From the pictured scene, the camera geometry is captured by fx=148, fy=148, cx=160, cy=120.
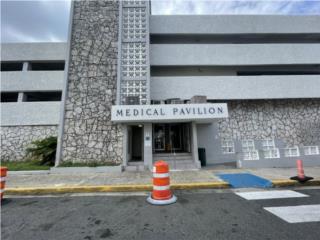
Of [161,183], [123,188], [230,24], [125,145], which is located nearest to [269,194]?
[161,183]

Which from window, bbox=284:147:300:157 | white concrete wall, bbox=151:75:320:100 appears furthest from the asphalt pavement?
white concrete wall, bbox=151:75:320:100

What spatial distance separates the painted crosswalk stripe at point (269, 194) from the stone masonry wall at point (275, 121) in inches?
298

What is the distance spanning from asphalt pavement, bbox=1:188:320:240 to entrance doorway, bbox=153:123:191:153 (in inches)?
286

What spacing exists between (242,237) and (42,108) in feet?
51.8

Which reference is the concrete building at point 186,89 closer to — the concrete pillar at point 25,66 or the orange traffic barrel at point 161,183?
the concrete pillar at point 25,66

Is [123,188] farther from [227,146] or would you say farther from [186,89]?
[227,146]

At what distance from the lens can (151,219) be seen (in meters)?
3.42

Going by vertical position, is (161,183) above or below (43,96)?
below

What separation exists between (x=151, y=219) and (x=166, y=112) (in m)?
6.22

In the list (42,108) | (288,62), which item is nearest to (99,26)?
(42,108)

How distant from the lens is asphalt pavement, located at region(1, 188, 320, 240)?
2842 mm

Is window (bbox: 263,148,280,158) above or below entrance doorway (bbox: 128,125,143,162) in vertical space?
below

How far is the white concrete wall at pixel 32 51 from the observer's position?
1375 centimetres

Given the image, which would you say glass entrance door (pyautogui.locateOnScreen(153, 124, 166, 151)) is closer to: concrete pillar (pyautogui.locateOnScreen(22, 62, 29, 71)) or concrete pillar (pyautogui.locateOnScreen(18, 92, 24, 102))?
concrete pillar (pyautogui.locateOnScreen(18, 92, 24, 102))
